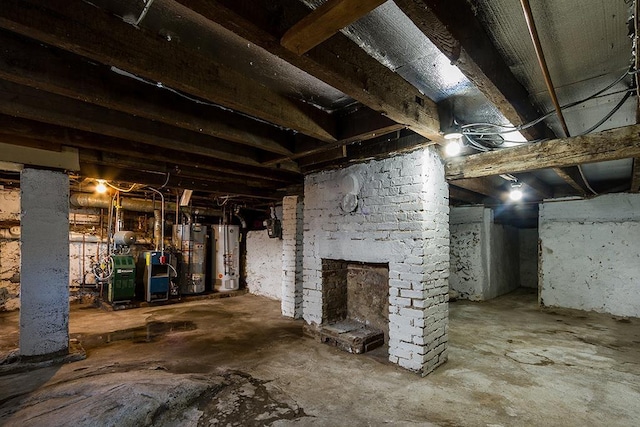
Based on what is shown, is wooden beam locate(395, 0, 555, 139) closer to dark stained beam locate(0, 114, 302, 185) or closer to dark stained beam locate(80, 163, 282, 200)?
dark stained beam locate(0, 114, 302, 185)

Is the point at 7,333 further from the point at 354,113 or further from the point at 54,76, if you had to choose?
the point at 354,113

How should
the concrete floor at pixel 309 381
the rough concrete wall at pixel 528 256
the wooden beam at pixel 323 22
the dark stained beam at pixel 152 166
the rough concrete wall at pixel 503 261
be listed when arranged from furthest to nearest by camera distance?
1. the rough concrete wall at pixel 528 256
2. the rough concrete wall at pixel 503 261
3. the dark stained beam at pixel 152 166
4. the concrete floor at pixel 309 381
5. the wooden beam at pixel 323 22

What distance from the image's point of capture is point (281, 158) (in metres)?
3.45

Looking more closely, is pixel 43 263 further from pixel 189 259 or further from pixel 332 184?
pixel 189 259

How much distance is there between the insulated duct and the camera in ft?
19.2

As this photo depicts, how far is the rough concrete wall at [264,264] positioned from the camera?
677cm

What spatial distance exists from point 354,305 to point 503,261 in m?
5.48

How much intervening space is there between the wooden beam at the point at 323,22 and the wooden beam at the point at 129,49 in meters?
0.71

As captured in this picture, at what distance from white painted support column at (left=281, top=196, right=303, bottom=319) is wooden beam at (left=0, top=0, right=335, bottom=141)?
3124 mm

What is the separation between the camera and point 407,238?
3.05 metres

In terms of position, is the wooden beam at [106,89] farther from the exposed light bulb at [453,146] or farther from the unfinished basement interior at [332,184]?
the exposed light bulb at [453,146]

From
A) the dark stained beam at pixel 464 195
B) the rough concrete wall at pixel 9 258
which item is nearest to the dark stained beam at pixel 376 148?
the dark stained beam at pixel 464 195

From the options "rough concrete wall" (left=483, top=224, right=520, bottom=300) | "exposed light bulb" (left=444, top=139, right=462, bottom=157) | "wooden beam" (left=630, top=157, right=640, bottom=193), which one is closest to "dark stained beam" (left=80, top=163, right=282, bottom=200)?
"exposed light bulb" (left=444, top=139, right=462, bottom=157)

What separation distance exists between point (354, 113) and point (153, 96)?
5.17 ft
